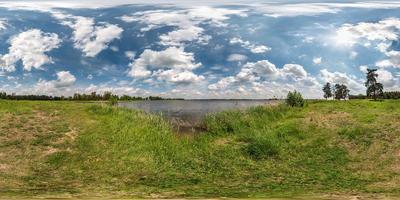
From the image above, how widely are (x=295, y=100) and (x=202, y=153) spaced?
632 inches

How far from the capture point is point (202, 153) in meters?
35.4

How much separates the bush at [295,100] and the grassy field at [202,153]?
211cm

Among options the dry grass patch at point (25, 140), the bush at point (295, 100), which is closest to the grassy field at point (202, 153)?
the dry grass patch at point (25, 140)

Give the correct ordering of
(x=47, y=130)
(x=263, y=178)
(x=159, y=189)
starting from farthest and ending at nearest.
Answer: (x=47, y=130)
(x=263, y=178)
(x=159, y=189)

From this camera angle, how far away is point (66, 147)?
35281 millimetres

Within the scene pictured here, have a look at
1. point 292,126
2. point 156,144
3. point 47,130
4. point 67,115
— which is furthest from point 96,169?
point 292,126

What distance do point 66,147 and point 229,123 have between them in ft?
43.9

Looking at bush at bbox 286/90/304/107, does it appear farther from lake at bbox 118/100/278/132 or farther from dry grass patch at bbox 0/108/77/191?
dry grass patch at bbox 0/108/77/191

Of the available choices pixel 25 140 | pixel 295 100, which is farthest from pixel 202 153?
pixel 295 100

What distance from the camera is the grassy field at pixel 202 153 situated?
2761 centimetres

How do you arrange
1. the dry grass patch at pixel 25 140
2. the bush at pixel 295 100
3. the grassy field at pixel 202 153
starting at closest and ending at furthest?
the grassy field at pixel 202 153 < the dry grass patch at pixel 25 140 < the bush at pixel 295 100

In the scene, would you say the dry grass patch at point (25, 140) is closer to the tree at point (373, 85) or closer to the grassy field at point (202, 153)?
the grassy field at point (202, 153)

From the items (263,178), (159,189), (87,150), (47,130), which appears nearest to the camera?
(159,189)

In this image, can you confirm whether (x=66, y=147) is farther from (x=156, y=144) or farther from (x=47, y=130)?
(x=156, y=144)
